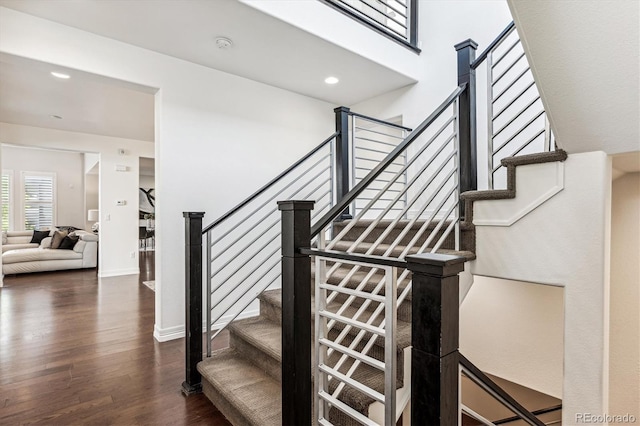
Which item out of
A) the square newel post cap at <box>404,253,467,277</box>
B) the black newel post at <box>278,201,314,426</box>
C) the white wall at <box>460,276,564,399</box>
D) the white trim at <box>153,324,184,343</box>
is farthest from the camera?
the white trim at <box>153,324,184,343</box>

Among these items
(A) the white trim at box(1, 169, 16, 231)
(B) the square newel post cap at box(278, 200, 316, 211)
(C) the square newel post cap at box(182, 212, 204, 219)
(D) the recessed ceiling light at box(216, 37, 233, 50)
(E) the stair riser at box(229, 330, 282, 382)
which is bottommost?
(E) the stair riser at box(229, 330, 282, 382)

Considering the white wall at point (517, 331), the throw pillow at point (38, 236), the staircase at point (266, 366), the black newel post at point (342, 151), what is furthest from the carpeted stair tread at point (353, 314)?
the throw pillow at point (38, 236)

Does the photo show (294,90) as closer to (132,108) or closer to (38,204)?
(132,108)

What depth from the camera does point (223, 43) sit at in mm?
2773

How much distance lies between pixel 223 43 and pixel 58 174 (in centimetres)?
896

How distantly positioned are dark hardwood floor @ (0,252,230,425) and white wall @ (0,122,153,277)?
1.75 metres

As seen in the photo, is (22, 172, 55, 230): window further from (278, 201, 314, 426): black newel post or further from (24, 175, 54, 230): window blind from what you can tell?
(278, 201, 314, 426): black newel post

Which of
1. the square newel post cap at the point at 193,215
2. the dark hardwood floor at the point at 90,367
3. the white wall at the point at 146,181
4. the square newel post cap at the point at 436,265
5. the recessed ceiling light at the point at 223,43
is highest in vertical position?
the recessed ceiling light at the point at 223,43

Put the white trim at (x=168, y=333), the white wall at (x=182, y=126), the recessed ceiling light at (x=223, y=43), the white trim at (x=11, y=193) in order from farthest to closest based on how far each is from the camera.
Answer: the white trim at (x=11, y=193), the white trim at (x=168, y=333), the recessed ceiling light at (x=223, y=43), the white wall at (x=182, y=126)

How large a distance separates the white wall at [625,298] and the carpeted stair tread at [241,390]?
88.9 inches

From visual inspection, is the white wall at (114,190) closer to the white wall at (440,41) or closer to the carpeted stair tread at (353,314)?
the carpeted stair tread at (353,314)

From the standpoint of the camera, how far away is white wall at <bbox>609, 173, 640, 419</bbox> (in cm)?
212

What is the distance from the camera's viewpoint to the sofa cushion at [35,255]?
5863 mm

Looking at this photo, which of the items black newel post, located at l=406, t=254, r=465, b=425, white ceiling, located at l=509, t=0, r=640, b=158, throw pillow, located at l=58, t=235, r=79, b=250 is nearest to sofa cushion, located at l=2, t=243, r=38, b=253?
throw pillow, located at l=58, t=235, r=79, b=250
